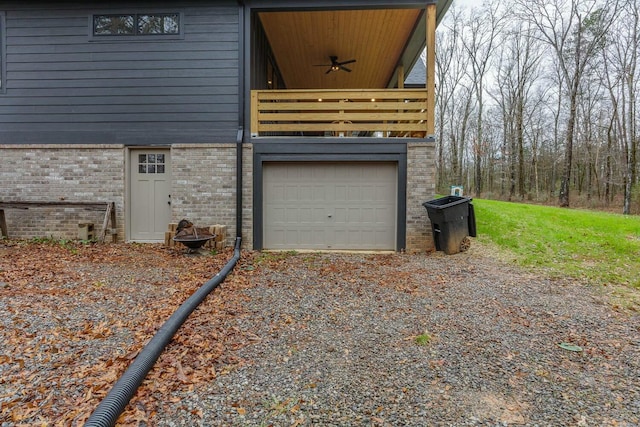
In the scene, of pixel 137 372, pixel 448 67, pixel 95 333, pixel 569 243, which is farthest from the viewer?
pixel 448 67

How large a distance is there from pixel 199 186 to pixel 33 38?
4528 mm

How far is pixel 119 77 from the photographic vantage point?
683 centimetres

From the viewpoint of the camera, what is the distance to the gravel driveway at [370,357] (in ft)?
6.43

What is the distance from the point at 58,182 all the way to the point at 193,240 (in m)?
3.47

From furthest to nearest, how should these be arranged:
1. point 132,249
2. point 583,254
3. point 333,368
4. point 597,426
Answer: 1. point 132,249
2. point 583,254
3. point 333,368
4. point 597,426

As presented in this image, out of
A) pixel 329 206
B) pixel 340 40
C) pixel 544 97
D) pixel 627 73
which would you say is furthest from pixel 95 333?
pixel 544 97

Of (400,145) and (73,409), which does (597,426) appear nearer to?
(73,409)

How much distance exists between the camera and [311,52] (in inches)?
367

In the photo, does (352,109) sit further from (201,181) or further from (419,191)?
(201,181)

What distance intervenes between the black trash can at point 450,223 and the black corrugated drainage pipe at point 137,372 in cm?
434

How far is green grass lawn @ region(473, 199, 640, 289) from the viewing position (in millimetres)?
4980

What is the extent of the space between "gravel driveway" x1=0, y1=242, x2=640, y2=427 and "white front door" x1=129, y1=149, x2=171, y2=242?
2.63m

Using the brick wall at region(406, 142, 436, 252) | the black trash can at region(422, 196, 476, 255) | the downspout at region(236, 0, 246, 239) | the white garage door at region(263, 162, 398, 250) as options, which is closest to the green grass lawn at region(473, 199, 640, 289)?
the black trash can at region(422, 196, 476, 255)

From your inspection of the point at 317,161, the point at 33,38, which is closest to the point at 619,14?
the point at 317,161
